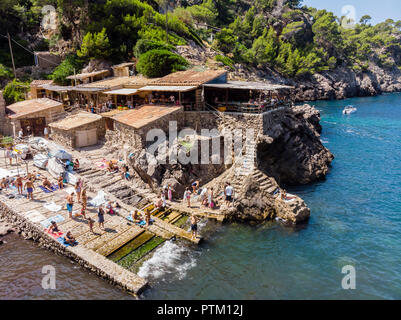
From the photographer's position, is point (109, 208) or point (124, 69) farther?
point (124, 69)

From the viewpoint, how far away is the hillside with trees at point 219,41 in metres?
44.5

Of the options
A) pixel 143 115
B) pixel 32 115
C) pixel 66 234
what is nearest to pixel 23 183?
pixel 66 234

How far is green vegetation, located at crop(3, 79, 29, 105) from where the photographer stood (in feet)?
121

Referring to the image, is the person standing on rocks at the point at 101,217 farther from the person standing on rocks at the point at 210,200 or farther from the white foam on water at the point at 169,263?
the person standing on rocks at the point at 210,200

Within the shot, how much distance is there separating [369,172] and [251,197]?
1640 cm

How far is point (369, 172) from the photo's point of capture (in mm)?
28922

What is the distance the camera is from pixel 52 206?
19.2 meters

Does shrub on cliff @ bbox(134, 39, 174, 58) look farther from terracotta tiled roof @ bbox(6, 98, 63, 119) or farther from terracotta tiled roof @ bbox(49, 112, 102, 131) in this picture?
terracotta tiled roof @ bbox(49, 112, 102, 131)

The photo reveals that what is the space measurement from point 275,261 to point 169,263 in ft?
19.7

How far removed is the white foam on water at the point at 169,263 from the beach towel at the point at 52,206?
7.81 m

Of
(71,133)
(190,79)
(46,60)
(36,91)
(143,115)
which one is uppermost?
(46,60)

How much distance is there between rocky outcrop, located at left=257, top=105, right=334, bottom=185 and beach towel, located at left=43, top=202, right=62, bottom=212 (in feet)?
→ 53.1

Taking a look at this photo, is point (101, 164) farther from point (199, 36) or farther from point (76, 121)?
point (199, 36)

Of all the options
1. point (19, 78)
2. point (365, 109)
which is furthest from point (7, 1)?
point (365, 109)
